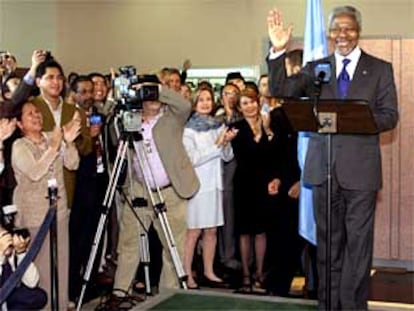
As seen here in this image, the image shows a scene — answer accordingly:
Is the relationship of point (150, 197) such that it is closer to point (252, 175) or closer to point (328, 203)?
point (252, 175)

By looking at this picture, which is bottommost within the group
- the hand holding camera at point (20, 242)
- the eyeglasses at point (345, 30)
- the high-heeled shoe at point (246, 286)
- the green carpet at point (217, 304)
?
the high-heeled shoe at point (246, 286)

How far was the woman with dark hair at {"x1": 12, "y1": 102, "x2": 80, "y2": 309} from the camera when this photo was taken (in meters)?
3.80

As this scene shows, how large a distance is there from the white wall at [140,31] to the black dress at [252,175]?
241 centimetres

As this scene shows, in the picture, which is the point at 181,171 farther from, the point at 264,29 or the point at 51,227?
the point at 264,29

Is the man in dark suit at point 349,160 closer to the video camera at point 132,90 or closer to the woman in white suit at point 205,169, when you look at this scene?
the video camera at point 132,90

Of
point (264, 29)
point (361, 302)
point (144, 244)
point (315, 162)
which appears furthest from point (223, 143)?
point (264, 29)

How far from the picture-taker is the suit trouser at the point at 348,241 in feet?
11.7

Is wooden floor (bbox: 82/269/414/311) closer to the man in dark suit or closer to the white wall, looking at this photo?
the man in dark suit

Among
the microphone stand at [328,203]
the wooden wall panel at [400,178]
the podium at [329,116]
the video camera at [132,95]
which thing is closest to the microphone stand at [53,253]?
the video camera at [132,95]

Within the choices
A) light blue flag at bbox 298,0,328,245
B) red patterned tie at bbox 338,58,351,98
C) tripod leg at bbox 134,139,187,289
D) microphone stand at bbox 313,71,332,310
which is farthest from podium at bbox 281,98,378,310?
tripod leg at bbox 134,139,187,289

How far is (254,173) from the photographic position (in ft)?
16.2

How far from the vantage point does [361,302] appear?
12.0 ft

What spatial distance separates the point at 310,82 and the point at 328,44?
1372 millimetres

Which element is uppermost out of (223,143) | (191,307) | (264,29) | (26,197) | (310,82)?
(264,29)
